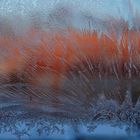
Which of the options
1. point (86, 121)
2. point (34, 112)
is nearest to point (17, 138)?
point (34, 112)

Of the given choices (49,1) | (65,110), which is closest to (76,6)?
(49,1)

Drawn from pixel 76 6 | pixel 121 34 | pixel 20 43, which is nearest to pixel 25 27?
pixel 20 43

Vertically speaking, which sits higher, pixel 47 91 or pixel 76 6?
pixel 76 6

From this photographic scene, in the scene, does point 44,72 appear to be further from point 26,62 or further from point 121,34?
point 121,34

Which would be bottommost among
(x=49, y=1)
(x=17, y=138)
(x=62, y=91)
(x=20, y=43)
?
(x=17, y=138)

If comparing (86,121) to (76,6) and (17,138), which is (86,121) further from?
(76,6)

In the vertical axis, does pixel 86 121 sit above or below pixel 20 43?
below

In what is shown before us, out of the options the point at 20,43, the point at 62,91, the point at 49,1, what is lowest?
the point at 62,91

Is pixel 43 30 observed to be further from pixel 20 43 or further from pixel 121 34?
pixel 121 34
